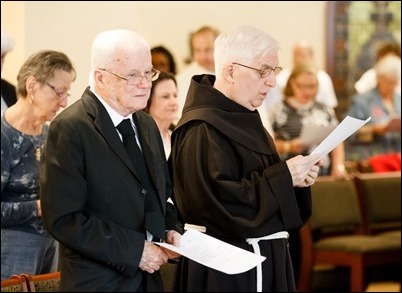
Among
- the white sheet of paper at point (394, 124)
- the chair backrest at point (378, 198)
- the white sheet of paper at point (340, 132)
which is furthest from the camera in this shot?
the white sheet of paper at point (394, 124)

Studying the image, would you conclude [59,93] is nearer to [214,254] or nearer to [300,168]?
[300,168]

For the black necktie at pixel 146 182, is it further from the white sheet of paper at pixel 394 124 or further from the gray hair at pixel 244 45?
the white sheet of paper at pixel 394 124

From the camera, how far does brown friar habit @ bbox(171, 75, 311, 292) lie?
4.05 metres

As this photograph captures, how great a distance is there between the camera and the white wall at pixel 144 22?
23.0 ft

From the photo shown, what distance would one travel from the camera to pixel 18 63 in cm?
725

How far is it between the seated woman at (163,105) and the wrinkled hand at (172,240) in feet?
5.90

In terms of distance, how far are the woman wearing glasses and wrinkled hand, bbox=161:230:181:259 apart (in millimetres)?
1166

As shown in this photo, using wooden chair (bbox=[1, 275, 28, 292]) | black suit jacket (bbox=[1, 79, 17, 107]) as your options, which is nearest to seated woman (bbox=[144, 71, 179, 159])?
black suit jacket (bbox=[1, 79, 17, 107])

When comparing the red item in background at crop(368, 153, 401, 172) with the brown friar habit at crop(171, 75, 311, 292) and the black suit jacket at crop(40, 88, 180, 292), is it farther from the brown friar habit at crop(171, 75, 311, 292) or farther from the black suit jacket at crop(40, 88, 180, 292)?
the black suit jacket at crop(40, 88, 180, 292)

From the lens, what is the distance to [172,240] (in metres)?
3.76

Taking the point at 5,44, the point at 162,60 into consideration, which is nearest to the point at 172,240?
the point at 5,44

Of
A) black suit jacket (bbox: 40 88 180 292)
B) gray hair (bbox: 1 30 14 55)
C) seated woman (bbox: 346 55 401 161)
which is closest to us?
black suit jacket (bbox: 40 88 180 292)

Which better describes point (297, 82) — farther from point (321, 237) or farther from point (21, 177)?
point (21, 177)

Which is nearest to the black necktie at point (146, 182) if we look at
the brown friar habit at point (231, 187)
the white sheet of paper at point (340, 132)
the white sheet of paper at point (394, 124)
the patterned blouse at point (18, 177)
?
the brown friar habit at point (231, 187)
